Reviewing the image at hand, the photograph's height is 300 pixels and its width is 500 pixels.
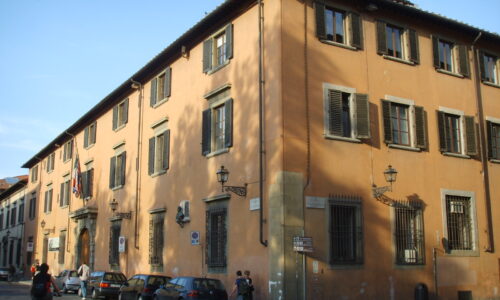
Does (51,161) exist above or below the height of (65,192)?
above

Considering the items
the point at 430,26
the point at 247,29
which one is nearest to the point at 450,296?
the point at 430,26

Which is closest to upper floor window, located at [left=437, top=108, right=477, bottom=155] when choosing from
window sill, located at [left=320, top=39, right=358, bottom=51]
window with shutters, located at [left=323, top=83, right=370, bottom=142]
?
window with shutters, located at [left=323, top=83, right=370, bottom=142]

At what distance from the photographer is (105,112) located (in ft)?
115

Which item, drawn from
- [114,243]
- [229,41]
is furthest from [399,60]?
[114,243]

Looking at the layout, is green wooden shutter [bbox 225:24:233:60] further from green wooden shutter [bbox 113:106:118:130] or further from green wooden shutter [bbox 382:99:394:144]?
green wooden shutter [bbox 113:106:118:130]

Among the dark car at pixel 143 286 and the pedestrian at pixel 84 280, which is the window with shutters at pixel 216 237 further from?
the pedestrian at pixel 84 280

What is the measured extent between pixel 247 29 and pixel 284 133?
4637mm

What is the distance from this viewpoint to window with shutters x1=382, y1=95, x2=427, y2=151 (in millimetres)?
20969

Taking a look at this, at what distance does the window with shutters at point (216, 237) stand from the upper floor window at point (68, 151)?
22.4 metres

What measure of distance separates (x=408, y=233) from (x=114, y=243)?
1661 cm

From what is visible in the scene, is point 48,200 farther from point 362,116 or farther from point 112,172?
point 362,116

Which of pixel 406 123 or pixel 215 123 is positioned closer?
pixel 406 123

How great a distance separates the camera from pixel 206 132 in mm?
22500

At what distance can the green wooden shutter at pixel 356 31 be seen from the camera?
2041cm
